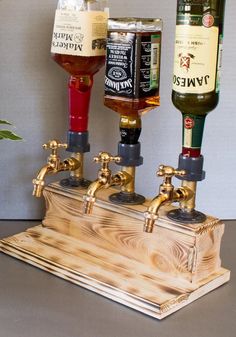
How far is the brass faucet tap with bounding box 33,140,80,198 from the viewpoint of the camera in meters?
1.15

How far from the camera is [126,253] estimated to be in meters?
1.16

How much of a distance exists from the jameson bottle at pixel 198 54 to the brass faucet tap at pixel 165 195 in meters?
0.11

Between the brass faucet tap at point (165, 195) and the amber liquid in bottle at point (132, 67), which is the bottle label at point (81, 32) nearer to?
the amber liquid in bottle at point (132, 67)

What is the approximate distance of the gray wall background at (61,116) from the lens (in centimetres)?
135

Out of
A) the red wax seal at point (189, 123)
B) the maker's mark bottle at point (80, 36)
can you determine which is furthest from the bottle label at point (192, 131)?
the maker's mark bottle at point (80, 36)

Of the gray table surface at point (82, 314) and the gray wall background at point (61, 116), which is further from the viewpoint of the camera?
the gray wall background at point (61, 116)

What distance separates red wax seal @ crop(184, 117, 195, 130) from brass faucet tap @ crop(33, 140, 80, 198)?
259 mm

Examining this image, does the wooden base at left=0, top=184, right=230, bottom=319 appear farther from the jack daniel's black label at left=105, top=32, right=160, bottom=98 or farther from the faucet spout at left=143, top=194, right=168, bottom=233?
the jack daniel's black label at left=105, top=32, right=160, bottom=98

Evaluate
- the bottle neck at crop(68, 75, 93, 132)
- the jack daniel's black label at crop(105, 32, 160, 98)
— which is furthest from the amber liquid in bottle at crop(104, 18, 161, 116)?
the bottle neck at crop(68, 75, 93, 132)

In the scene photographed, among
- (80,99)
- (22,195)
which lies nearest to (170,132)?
(80,99)

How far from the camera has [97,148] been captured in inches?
55.7

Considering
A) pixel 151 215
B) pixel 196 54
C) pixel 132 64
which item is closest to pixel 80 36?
pixel 132 64

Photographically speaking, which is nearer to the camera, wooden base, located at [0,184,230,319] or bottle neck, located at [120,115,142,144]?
wooden base, located at [0,184,230,319]

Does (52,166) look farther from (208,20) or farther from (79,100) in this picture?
(208,20)
